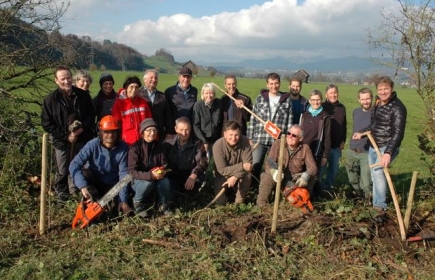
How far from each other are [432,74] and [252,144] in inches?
116

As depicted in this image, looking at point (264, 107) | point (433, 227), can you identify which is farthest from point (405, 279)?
point (264, 107)

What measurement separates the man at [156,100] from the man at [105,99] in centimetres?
53

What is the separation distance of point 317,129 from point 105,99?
3606mm

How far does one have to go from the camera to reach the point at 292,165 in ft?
20.8

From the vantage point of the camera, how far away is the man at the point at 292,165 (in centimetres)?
616

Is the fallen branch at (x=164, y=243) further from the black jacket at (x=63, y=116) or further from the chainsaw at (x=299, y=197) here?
the black jacket at (x=63, y=116)

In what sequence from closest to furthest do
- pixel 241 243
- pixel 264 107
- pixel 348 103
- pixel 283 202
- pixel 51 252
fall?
pixel 51 252 < pixel 241 243 < pixel 283 202 < pixel 264 107 < pixel 348 103

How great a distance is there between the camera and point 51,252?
15.6ft

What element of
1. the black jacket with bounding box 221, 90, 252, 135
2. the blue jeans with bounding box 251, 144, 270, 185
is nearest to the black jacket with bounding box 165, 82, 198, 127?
the black jacket with bounding box 221, 90, 252, 135

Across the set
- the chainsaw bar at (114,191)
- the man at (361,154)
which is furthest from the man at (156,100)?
the man at (361,154)

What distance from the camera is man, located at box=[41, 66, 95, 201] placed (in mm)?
5864

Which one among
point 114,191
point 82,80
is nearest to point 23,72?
point 82,80

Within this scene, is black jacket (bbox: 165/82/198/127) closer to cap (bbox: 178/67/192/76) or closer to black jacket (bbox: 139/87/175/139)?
black jacket (bbox: 139/87/175/139)

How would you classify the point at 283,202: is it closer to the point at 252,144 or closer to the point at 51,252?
the point at 252,144
